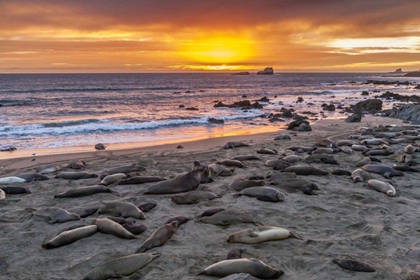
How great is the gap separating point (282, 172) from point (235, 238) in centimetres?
412

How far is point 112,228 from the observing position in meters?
5.54

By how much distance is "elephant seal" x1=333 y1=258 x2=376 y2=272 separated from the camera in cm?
434

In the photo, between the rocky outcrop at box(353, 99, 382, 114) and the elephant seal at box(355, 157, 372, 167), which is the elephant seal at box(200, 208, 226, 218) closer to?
the elephant seal at box(355, 157, 372, 167)

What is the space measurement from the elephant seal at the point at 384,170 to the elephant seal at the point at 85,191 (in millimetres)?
6382

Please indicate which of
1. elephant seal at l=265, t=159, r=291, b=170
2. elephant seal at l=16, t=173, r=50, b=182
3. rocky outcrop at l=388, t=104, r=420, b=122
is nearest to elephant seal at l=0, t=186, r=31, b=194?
elephant seal at l=16, t=173, r=50, b=182

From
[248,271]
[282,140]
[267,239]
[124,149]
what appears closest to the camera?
[248,271]

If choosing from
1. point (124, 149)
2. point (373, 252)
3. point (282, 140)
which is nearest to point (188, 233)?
point (373, 252)

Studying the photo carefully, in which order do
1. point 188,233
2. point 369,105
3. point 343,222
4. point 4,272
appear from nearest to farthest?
point 4,272
point 188,233
point 343,222
point 369,105

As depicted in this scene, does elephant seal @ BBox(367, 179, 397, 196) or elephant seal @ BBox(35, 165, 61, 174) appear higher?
elephant seal @ BBox(367, 179, 397, 196)

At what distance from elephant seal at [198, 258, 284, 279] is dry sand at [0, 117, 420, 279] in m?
0.13

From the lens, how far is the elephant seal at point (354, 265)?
434 cm

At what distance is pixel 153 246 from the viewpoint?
5.06 metres

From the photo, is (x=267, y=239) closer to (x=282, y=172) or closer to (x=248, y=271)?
(x=248, y=271)

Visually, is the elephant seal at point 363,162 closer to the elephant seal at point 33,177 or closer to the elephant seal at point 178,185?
the elephant seal at point 178,185
